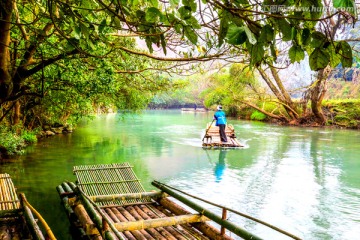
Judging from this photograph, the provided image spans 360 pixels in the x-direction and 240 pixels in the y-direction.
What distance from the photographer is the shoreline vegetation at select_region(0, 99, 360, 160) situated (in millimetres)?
11664

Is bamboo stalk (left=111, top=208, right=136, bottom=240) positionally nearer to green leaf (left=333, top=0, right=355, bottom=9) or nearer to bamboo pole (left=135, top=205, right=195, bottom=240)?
bamboo pole (left=135, top=205, right=195, bottom=240)

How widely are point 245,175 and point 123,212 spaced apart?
5.84m

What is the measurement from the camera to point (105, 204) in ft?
19.8

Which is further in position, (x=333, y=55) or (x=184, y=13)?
(x=184, y=13)

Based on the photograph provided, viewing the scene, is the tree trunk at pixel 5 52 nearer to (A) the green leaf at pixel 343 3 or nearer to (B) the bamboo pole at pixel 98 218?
(B) the bamboo pole at pixel 98 218

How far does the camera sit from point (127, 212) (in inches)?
220

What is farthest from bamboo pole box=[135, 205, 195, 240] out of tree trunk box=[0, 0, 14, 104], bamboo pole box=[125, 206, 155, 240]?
tree trunk box=[0, 0, 14, 104]

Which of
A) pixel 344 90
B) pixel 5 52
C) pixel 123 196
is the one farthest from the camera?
pixel 344 90

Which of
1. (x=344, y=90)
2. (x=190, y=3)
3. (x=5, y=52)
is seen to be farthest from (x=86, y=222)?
(x=344, y=90)

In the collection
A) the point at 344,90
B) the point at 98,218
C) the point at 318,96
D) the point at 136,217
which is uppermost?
the point at 344,90

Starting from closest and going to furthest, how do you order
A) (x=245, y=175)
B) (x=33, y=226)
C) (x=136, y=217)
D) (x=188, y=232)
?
1. (x=33, y=226)
2. (x=188, y=232)
3. (x=136, y=217)
4. (x=245, y=175)

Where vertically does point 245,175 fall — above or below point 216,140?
below

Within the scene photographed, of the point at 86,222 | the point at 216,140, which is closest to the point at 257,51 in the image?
the point at 86,222

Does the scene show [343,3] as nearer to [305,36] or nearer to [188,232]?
[305,36]
